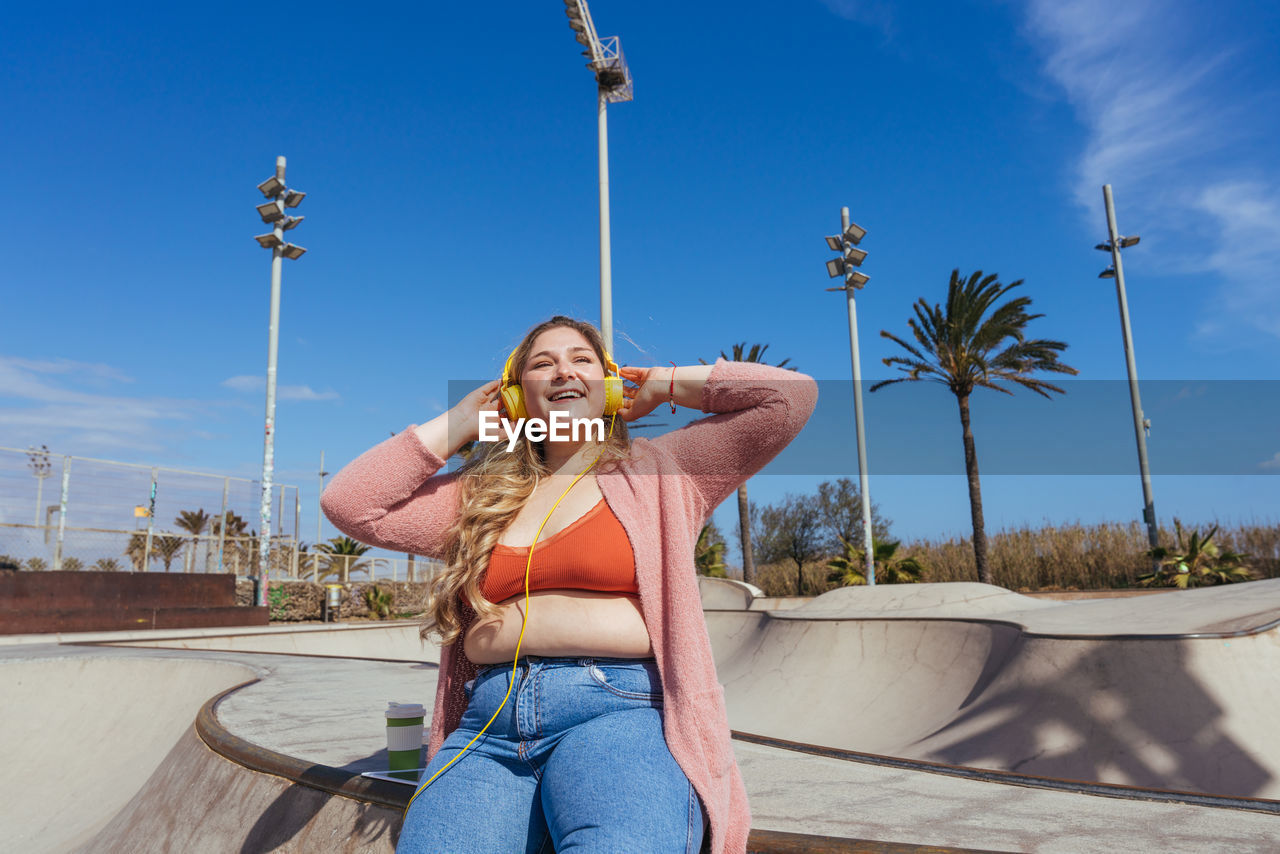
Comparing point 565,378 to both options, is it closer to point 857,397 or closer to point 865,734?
point 865,734

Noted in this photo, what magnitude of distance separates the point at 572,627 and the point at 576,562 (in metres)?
0.16

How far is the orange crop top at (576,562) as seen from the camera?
1.87m

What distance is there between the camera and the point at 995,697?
713cm

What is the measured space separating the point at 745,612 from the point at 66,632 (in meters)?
12.4

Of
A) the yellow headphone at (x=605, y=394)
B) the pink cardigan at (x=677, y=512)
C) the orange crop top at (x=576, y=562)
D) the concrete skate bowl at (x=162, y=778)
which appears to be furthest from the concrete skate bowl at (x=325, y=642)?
the orange crop top at (x=576, y=562)

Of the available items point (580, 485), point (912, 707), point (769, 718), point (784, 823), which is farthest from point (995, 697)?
point (580, 485)

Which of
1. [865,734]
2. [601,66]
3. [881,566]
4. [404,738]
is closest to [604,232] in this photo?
[601,66]

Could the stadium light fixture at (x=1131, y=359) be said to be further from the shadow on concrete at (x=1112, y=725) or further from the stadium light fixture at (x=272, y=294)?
the stadium light fixture at (x=272, y=294)

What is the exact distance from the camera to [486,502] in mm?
2078

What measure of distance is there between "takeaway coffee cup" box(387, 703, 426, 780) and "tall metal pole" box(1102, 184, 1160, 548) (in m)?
22.2

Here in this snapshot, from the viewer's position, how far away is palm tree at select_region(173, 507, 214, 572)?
16.1 meters

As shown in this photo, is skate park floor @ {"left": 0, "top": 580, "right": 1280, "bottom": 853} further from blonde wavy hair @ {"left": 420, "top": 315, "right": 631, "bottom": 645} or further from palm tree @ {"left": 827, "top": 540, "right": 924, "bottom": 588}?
palm tree @ {"left": 827, "top": 540, "right": 924, "bottom": 588}

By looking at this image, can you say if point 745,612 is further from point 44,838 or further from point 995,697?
point 44,838

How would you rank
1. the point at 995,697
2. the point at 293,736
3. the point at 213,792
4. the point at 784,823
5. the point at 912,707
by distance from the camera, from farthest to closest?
the point at 912,707, the point at 995,697, the point at 293,736, the point at 213,792, the point at 784,823
